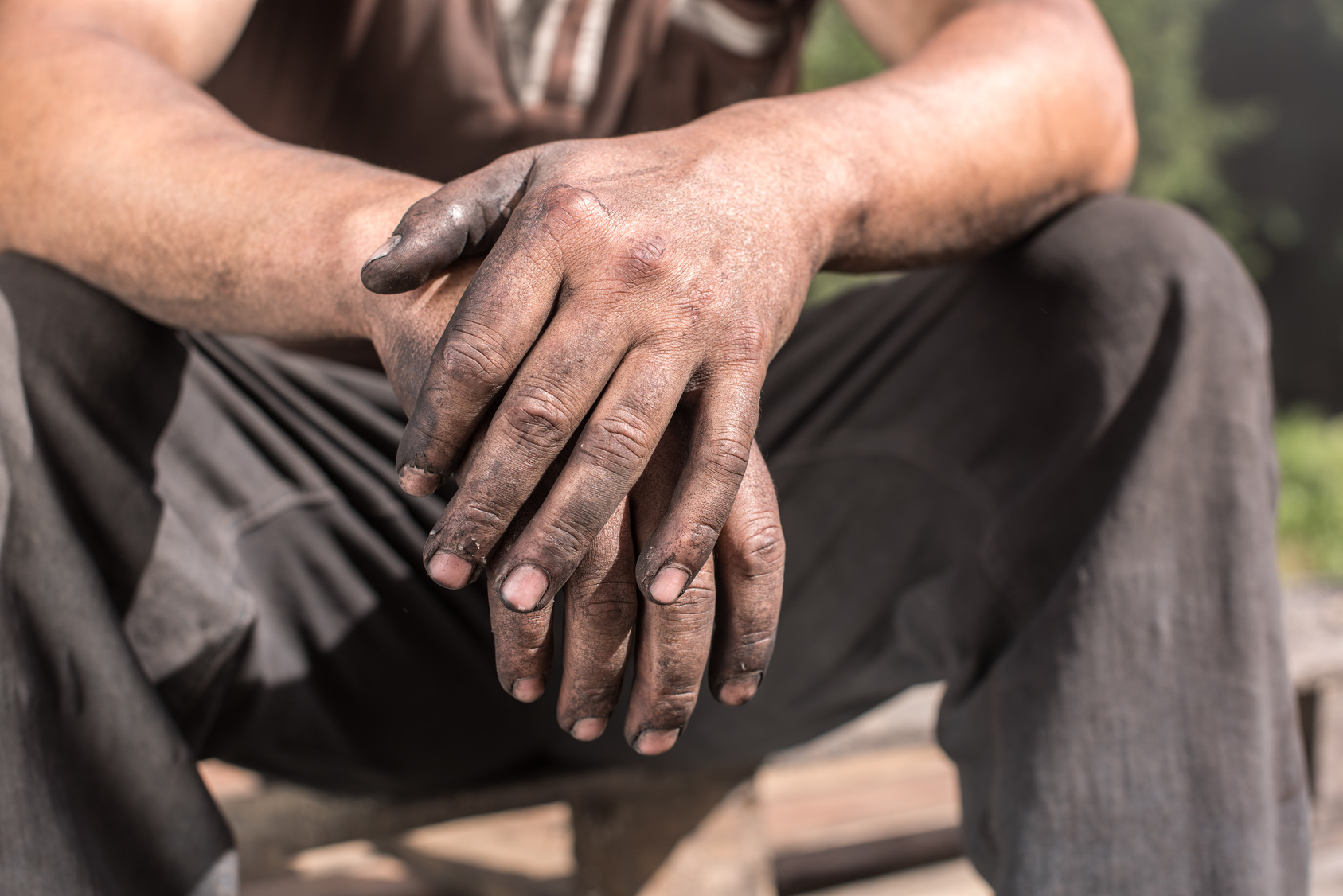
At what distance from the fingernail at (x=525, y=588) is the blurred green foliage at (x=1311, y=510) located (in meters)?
7.03

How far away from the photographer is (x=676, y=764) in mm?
1108

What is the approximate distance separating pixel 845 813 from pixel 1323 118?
11.0 metres

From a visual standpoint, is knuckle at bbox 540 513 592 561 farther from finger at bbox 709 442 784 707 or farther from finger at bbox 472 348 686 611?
finger at bbox 709 442 784 707

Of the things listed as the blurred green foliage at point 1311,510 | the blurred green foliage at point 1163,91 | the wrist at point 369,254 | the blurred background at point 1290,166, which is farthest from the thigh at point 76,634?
the blurred background at point 1290,166

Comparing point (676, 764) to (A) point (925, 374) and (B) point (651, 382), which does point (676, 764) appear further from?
(B) point (651, 382)

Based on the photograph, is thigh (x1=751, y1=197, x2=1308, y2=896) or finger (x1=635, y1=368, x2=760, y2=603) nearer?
finger (x1=635, y1=368, x2=760, y2=603)

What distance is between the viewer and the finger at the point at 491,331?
52 cm

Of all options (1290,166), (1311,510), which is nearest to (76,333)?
(1311,510)

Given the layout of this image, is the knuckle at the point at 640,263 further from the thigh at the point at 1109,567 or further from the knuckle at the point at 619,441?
the thigh at the point at 1109,567

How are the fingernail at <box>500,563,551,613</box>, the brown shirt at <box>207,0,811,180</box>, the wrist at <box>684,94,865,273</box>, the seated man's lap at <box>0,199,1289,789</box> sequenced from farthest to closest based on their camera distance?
the brown shirt at <box>207,0,811,180</box> < the seated man's lap at <box>0,199,1289,789</box> < the wrist at <box>684,94,865,273</box> < the fingernail at <box>500,563,551,613</box>

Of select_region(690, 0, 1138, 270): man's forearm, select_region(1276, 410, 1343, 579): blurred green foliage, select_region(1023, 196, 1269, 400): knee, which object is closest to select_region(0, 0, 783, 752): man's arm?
select_region(690, 0, 1138, 270): man's forearm

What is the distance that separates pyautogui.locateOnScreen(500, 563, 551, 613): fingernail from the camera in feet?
1.68

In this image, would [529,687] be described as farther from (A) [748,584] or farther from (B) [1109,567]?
(B) [1109,567]

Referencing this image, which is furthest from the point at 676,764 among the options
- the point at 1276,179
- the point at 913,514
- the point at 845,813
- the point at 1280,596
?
the point at 1276,179
